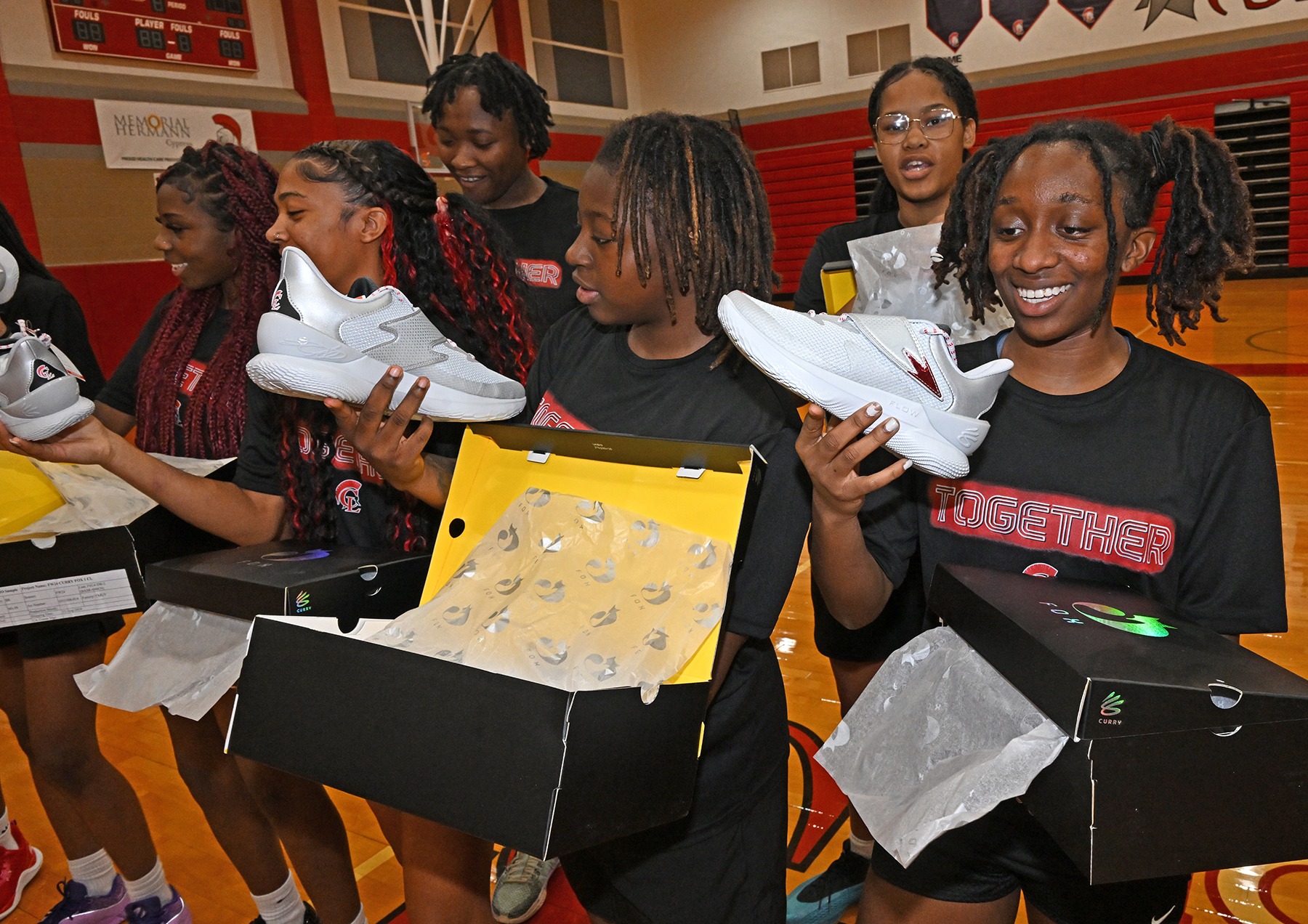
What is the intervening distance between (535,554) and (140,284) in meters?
8.53

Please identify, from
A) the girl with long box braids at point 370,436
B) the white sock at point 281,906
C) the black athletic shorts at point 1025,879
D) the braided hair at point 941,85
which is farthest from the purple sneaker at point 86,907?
the braided hair at point 941,85

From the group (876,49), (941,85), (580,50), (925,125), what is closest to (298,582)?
(925,125)

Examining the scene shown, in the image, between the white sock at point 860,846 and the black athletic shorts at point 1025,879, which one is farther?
the white sock at point 860,846

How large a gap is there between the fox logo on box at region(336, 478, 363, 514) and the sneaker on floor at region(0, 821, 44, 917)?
1633mm

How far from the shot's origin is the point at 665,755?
0.92m

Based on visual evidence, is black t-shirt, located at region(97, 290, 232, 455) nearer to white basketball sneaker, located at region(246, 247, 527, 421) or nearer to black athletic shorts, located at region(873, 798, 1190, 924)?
white basketball sneaker, located at region(246, 247, 527, 421)

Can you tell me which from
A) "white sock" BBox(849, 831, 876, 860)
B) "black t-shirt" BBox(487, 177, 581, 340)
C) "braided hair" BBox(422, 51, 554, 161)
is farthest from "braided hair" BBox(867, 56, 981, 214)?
"white sock" BBox(849, 831, 876, 860)

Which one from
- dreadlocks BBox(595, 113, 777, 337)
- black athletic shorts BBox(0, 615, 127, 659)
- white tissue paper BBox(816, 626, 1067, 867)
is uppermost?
dreadlocks BBox(595, 113, 777, 337)

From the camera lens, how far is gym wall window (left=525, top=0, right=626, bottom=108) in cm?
1250

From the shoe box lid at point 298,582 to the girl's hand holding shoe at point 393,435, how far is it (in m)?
0.11

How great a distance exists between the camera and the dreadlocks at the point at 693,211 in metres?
1.21

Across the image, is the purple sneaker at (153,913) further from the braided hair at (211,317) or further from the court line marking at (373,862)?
the braided hair at (211,317)

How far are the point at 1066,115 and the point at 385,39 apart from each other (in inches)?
316

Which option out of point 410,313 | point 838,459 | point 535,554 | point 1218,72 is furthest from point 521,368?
point 1218,72
